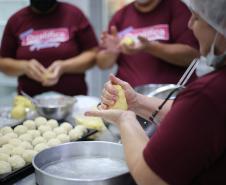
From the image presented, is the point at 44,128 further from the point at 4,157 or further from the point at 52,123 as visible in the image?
the point at 4,157

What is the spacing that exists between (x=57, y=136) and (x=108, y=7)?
7.69 feet

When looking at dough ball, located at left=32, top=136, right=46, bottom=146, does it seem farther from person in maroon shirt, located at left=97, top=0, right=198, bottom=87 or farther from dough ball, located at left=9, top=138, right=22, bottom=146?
person in maroon shirt, located at left=97, top=0, right=198, bottom=87

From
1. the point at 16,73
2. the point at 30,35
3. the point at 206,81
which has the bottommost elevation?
the point at 16,73

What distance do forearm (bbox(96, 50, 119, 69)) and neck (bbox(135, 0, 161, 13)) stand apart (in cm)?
32

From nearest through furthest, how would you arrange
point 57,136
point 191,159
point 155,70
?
1. point 191,159
2. point 57,136
3. point 155,70

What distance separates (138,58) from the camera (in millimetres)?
2336

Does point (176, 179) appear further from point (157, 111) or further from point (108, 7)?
point (108, 7)

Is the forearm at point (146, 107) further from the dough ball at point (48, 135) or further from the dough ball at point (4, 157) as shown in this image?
the dough ball at point (4, 157)

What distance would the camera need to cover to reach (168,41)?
2.28 meters

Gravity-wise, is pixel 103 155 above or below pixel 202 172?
below

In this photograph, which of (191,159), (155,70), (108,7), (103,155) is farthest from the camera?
(108,7)

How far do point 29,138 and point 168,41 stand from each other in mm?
1122

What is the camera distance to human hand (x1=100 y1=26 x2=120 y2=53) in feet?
7.69

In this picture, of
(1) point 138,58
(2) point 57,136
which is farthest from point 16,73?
(2) point 57,136
